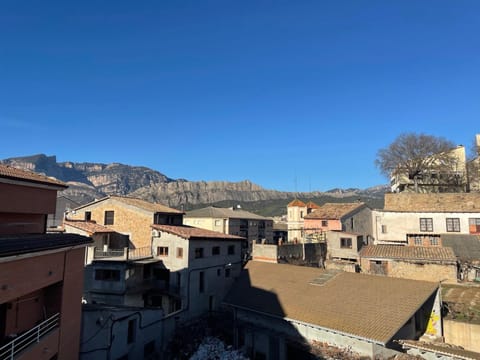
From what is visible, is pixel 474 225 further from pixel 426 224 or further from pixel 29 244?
pixel 29 244

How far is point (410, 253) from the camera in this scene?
32656mm

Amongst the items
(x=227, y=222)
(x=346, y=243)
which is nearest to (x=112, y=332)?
(x=346, y=243)

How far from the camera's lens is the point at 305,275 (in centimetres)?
2864

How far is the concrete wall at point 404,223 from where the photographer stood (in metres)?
41.3

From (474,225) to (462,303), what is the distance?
20163mm

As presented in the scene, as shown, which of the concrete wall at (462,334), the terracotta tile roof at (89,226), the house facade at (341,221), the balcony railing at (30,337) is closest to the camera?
the balcony railing at (30,337)

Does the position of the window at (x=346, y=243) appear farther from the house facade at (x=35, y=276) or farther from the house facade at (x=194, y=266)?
the house facade at (x=35, y=276)

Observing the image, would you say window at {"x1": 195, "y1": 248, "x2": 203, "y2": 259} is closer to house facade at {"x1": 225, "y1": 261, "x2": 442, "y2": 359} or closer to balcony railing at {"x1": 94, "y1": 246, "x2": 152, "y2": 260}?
house facade at {"x1": 225, "y1": 261, "x2": 442, "y2": 359}

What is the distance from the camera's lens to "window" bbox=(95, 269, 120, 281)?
27.5 metres

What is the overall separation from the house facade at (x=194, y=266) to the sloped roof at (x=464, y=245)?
21.9 m

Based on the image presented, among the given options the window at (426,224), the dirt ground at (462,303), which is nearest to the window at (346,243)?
the window at (426,224)

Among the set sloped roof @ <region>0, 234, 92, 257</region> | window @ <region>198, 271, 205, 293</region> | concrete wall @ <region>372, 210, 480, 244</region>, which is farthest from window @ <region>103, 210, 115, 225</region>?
concrete wall @ <region>372, 210, 480, 244</region>

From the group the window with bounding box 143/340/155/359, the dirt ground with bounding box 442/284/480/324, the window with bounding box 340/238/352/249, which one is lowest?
the window with bounding box 143/340/155/359

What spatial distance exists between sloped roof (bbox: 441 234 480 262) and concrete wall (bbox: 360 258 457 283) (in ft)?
9.16
